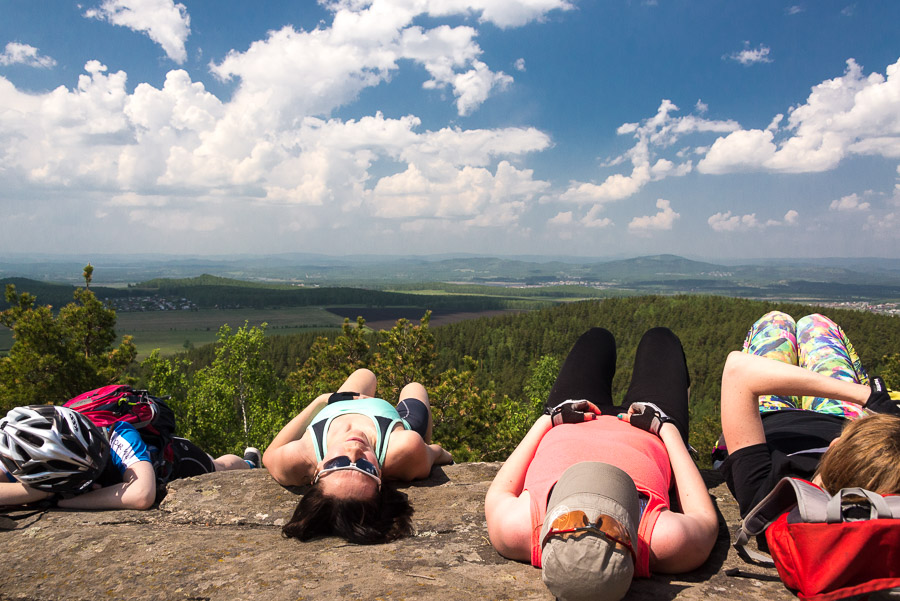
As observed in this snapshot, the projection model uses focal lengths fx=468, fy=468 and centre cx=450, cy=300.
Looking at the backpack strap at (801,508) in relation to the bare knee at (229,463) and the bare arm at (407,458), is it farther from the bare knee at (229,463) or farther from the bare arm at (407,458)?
the bare knee at (229,463)

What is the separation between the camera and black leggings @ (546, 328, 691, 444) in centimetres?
370

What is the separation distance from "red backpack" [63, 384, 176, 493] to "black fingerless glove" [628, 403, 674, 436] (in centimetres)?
392

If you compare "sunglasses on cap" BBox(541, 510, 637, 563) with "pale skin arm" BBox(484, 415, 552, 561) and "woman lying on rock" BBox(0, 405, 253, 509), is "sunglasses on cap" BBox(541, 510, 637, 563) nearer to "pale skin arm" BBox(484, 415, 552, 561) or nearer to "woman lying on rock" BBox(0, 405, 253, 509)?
"pale skin arm" BBox(484, 415, 552, 561)

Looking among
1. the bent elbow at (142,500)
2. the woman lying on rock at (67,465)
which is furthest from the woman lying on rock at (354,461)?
the woman lying on rock at (67,465)

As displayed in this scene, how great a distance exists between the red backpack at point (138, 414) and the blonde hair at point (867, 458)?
4.76 metres

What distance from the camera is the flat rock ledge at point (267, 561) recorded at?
2.36 metres

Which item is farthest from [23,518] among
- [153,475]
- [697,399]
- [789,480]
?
[697,399]

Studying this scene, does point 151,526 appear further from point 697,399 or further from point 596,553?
point 697,399

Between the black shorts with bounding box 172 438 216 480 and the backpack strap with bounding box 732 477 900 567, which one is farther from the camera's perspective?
the black shorts with bounding box 172 438 216 480

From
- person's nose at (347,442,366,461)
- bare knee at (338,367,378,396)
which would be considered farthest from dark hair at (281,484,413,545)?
bare knee at (338,367,378,396)

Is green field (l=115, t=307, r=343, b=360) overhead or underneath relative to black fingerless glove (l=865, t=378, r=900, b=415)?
underneath

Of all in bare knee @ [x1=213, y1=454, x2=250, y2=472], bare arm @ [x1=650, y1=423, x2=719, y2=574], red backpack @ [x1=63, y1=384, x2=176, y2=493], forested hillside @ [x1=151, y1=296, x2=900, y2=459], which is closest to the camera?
bare arm @ [x1=650, y1=423, x2=719, y2=574]

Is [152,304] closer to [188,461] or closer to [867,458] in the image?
[188,461]

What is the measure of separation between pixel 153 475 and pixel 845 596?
14.9ft
